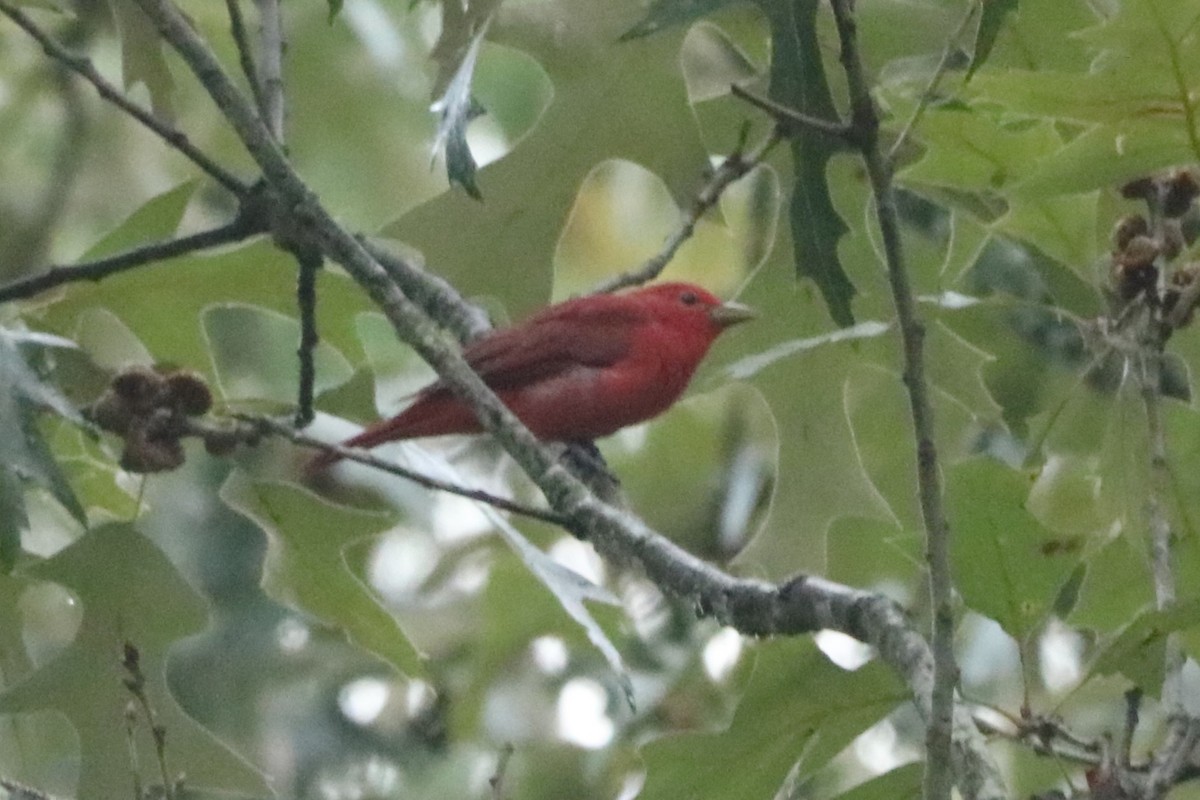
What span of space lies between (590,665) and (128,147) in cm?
197

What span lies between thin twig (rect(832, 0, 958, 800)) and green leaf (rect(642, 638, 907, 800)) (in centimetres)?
51

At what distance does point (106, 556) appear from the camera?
9.08 feet

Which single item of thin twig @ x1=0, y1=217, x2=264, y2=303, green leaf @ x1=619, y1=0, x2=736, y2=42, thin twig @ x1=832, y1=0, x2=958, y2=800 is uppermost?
thin twig @ x1=0, y1=217, x2=264, y2=303

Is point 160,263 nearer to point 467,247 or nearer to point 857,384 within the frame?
point 467,247

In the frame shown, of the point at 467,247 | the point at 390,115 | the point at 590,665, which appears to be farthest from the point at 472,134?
the point at 467,247

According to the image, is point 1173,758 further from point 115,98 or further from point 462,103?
point 115,98

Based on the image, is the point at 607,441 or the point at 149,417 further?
the point at 607,441

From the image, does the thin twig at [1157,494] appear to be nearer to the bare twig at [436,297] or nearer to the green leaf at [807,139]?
the green leaf at [807,139]

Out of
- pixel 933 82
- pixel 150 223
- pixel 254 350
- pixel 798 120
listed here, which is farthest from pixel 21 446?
pixel 254 350

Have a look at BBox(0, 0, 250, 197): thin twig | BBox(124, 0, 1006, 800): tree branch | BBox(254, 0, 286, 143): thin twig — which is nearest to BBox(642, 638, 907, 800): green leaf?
BBox(124, 0, 1006, 800): tree branch

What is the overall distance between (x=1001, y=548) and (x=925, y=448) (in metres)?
0.50

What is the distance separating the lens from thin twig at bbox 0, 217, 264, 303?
270cm

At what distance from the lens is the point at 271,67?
2.88 metres

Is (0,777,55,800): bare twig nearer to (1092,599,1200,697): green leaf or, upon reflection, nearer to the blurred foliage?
the blurred foliage
